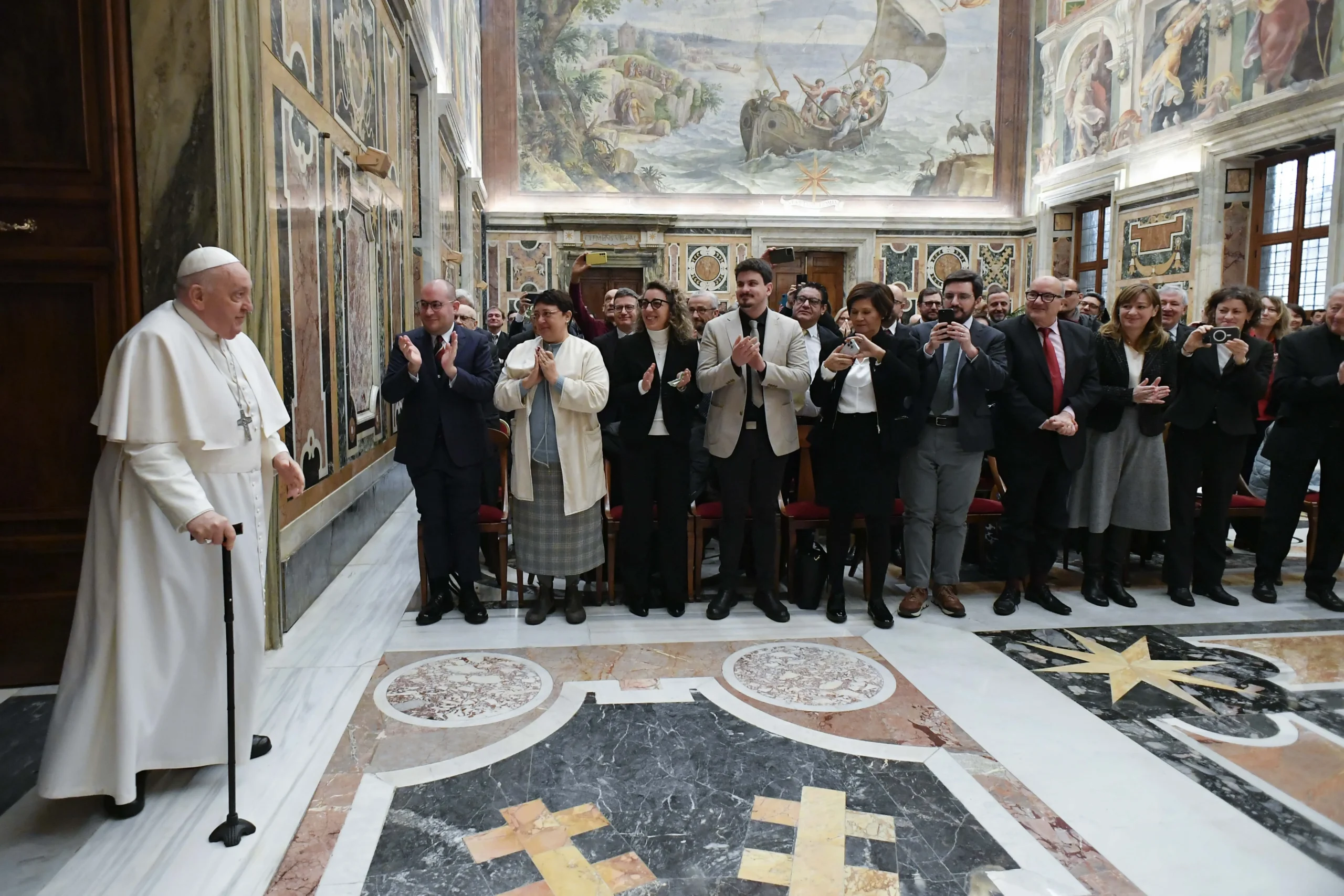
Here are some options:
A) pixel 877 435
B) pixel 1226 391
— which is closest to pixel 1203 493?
pixel 1226 391

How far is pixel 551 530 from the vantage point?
4527mm

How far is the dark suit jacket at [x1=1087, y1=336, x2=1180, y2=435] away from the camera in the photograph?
15.7ft

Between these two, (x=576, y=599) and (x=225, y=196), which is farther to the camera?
(x=576, y=599)

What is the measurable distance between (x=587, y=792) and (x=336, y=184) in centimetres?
426

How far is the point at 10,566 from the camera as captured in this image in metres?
3.49

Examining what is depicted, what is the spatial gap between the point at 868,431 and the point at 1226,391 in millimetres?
2246

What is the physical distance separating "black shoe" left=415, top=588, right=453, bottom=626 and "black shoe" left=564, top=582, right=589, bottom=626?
67 cm

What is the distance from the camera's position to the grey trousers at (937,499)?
15.0 feet

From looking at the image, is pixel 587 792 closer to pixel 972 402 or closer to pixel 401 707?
pixel 401 707

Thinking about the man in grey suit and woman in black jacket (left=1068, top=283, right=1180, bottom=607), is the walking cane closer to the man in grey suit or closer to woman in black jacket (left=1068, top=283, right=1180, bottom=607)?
the man in grey suit

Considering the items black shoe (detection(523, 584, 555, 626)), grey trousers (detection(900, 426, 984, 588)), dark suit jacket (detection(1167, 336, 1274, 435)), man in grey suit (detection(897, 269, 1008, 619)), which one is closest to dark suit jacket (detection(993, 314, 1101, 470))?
man in grey suit (detection(897, 269, 1008, 619))

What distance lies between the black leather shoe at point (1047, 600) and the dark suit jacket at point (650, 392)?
2.28m

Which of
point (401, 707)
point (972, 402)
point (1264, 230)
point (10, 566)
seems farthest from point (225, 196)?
point (1264, 230)

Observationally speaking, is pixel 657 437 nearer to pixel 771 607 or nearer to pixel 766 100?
pixel 771 607
